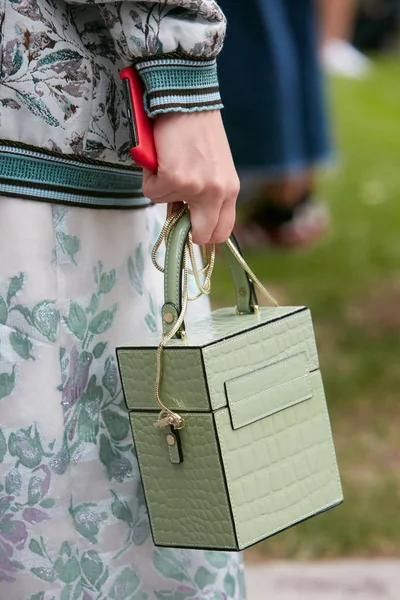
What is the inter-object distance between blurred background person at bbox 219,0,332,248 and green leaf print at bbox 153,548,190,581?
10.8 feet

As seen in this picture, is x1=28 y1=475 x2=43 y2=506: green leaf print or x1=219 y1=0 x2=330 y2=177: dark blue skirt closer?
x1=28 y1=475 x2=43 y2=506: green leaf print

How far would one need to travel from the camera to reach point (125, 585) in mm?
1444

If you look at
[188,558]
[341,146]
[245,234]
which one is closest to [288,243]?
[245,234]

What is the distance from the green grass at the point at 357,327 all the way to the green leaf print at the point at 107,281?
144 cm

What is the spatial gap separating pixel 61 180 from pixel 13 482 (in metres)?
0.34

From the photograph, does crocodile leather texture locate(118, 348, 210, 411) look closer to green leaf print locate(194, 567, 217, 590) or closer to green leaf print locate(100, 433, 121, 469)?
green leaf print locate(100, 433, 121, 469)

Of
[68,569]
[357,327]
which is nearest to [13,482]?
[68,569]

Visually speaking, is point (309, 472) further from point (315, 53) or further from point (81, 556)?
point (315, 53)

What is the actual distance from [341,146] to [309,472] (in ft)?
22.4

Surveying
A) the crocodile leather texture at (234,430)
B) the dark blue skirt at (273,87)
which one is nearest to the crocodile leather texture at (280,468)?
the crocodile leather texture at (234,430)

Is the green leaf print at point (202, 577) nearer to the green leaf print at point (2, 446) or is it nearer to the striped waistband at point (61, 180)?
the green leaf print at point (2, 446)

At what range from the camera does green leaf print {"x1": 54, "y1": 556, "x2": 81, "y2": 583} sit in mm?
1386

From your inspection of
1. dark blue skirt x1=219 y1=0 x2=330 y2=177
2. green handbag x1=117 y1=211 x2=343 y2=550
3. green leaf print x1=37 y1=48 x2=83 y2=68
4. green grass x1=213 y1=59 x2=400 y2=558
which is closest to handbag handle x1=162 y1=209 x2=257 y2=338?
green handbag x1=117 y1=211 x2=343 y2=550

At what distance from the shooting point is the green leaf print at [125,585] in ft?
4.71
